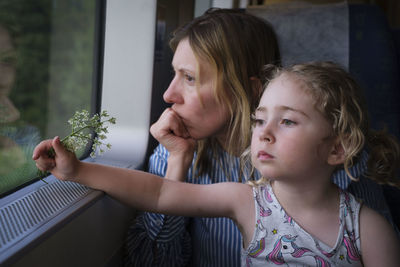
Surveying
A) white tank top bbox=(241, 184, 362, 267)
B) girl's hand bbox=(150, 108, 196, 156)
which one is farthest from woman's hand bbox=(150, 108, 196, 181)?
white tank top bbox=(241, 184, 362, 267)

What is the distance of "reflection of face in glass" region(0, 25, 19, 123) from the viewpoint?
2.83ft

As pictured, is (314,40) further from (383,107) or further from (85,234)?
(85,234)

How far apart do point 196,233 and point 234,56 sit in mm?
635

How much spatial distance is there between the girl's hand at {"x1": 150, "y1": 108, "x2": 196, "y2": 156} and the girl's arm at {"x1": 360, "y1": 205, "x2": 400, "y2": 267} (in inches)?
22.2

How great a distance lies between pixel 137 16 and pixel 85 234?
0.85 meters

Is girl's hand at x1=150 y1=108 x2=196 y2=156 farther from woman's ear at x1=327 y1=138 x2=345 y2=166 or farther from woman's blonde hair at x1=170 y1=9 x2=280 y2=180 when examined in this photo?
woman's ear at x1=327 y1=138 x2=345 y2=166

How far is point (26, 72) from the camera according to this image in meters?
0.97

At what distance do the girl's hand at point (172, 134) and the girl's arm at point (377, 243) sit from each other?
56 cm

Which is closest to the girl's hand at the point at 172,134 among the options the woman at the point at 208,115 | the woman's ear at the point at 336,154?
the woman at the point at 208,115

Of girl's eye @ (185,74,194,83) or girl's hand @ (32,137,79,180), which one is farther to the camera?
girl's eye @ (185,74,194,83)

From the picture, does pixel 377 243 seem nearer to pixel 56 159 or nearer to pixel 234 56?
pixel 234 56

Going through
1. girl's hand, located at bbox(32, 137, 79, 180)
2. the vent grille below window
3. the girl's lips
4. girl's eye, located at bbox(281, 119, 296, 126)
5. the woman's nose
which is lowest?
the vent grille below window

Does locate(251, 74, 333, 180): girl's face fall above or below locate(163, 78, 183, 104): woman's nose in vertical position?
below

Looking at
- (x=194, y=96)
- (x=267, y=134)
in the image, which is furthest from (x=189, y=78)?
(x=267, y=134)
